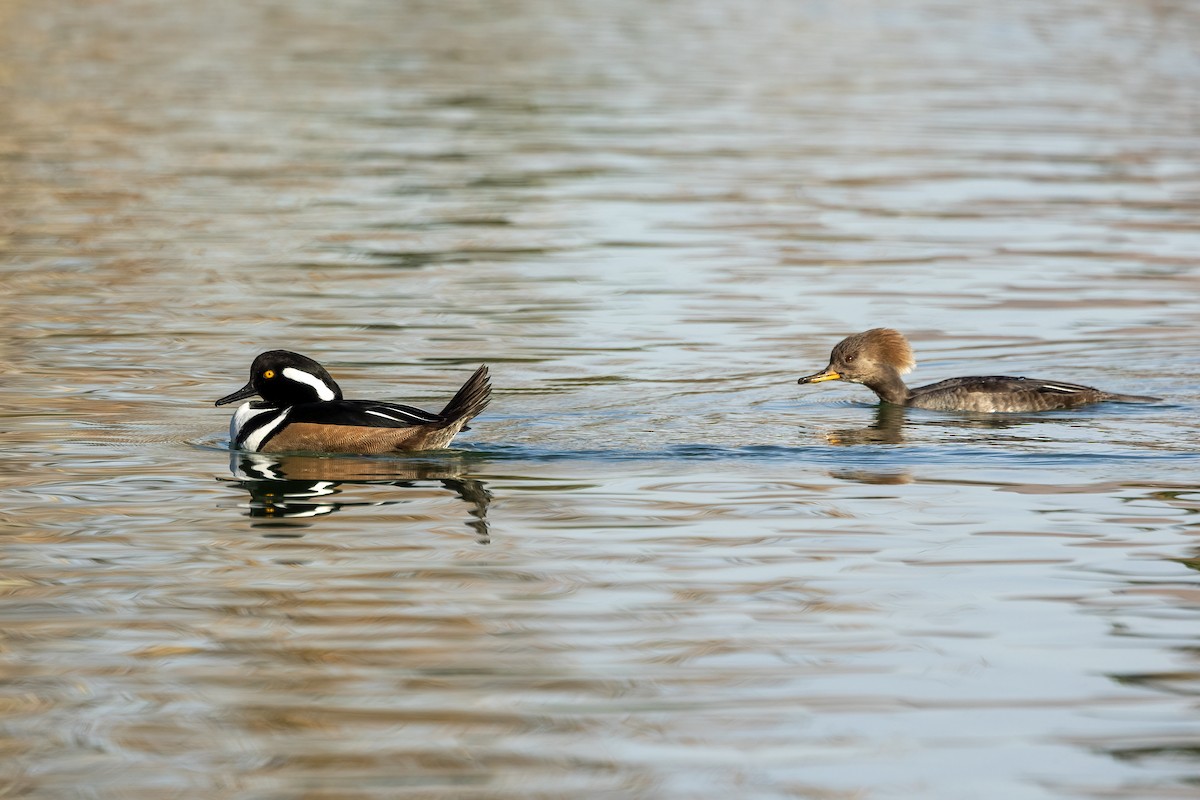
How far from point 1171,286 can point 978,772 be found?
11.2m

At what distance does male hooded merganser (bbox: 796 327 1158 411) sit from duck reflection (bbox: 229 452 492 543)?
2.98 m

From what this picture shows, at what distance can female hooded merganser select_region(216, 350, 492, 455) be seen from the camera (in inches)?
424

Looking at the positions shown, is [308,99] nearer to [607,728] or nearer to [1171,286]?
[1171,286]

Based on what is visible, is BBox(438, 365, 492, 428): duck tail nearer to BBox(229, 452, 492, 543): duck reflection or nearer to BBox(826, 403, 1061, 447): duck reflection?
BBox(229, 452, 492, 543): duck reflection

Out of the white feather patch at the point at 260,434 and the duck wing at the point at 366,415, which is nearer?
the duck wing at the point at 366,415

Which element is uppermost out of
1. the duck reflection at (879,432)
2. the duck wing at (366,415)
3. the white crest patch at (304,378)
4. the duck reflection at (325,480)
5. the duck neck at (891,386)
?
the white crest patch at (304,378)

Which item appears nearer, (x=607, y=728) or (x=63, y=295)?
(x=607, y=728)

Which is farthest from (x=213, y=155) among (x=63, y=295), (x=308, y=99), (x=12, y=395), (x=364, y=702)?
(x=364, y=702)

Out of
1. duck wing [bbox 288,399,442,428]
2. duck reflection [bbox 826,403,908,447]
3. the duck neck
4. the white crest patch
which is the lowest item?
duck reflection [bbox 826,403,908,447]

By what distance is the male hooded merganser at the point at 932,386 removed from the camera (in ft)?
39.7

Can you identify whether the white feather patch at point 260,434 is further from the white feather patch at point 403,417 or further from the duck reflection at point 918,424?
the duck reflection at point 918,424

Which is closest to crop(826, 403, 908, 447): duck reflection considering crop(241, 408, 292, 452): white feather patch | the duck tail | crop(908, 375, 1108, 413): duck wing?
crop(908, 375, 1108, 413): duck wing

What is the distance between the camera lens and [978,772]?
609 centimetres

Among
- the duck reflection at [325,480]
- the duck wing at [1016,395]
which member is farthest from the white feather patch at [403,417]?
the duck wing at [1016,395]
